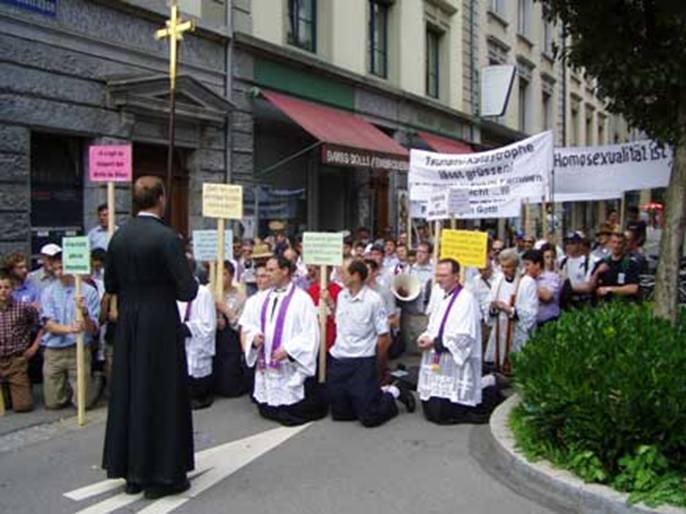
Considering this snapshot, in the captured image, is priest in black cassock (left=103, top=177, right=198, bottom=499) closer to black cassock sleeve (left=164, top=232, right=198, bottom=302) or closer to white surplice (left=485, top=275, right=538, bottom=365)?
black cassock sleeve (left=164, top=232, right=198, bottom=302)

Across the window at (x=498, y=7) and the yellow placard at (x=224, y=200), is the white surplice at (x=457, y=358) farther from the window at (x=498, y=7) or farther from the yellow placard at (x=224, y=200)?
the window at (x=498, y=7)

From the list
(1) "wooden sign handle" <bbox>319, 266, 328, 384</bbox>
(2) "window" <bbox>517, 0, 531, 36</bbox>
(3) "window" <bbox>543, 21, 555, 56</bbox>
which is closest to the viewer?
(1) "wooden sign handle" <bbox>319, 266, 328, 384</bbox>

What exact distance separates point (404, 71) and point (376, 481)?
16876 mm

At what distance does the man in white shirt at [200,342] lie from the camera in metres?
7.96

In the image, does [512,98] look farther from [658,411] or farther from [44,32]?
[658,411]

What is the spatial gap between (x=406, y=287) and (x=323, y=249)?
9.73 feet

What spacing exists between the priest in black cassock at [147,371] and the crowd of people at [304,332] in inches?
55.4

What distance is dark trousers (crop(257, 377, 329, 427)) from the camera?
728 cm

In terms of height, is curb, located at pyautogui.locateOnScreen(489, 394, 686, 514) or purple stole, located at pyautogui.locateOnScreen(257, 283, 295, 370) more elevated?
purple stole, located at pyautogui.locateOnScreen(257, 283, 295, 370)

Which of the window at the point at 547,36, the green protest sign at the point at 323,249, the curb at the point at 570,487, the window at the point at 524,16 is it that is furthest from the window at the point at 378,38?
the curb at the point at 570,487

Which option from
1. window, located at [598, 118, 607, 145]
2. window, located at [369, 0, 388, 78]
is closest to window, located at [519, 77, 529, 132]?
window, located at [369, 0, 388, 78]

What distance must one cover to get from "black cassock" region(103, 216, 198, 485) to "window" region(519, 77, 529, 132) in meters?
27.5

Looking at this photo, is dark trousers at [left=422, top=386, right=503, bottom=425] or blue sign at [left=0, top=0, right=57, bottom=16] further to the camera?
blue sign at [left=0, top=0, right=57, bottom=16]

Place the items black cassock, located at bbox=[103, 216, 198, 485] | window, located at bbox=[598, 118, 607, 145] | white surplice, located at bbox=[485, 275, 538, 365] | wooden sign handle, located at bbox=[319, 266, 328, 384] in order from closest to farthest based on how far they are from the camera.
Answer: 1. black cassock, located at bbox=[103, 216, 198, 485]
2. wooden sign handle, located at bbox=[319, 266, 328, 384]
3. white surplice, located at bbox=[485, 275, 538, 365]
4. window, located at bbox=[598, 118, 607, 145]
